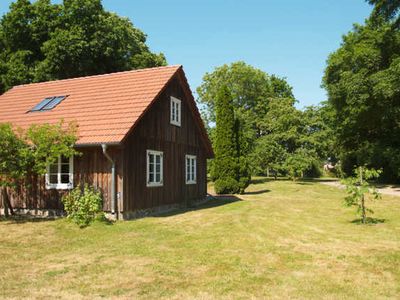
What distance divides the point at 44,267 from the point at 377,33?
31.7m

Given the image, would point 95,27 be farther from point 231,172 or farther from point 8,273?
point 8,273

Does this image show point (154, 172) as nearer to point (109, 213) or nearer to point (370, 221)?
point (109, 213)

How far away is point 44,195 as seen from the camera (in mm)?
15641

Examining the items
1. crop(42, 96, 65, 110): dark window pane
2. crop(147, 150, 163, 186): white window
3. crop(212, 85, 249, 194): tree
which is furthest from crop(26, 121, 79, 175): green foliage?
crop(212, 85, 249, 194): tree

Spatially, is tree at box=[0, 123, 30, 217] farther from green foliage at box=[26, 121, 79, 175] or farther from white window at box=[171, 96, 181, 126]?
white window at box=[171, 96, 181, 126]

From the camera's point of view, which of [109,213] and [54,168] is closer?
[109,213]

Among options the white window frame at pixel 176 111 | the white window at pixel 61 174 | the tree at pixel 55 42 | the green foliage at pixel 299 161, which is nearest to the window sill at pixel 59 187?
the white window at pixel 61 174

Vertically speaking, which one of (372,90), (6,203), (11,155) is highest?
(372,90)

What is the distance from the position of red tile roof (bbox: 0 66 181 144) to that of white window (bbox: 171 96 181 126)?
4.97 feet

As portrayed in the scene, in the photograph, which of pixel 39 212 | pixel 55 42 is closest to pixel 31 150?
pixel 39 212

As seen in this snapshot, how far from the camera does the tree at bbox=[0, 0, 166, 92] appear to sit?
30391mm

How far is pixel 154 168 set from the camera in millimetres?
16766

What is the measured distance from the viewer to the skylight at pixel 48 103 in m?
17.9

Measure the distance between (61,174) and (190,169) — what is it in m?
7.14
